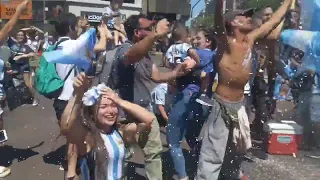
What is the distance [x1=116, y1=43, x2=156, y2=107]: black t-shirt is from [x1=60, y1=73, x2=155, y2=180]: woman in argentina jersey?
0.88m

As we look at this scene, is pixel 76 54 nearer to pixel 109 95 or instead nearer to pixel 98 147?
pixel 109 95

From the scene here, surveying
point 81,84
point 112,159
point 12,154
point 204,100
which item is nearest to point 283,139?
point 204,100

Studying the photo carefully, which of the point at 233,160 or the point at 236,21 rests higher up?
the point at 236,21

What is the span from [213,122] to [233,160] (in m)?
0.48

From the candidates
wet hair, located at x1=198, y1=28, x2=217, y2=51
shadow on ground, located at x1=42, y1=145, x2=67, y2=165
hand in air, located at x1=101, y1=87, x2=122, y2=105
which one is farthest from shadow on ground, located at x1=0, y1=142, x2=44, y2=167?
hand in air, located at x1=101, y1=87, x2=122, y2=105

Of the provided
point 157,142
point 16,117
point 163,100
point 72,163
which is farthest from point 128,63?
point 16,117

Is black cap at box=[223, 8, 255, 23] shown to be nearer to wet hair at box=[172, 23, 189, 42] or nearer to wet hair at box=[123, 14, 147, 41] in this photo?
wet hair at box=[123, 14, 147, 41]

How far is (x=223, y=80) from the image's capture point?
4215 millimetres

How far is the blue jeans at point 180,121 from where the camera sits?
480 cm

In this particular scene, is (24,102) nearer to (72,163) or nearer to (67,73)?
(67,73)

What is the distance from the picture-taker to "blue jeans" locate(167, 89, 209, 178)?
15.7 feet

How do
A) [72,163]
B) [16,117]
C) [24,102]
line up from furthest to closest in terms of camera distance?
[24,102] < [16,117] < [72,163]

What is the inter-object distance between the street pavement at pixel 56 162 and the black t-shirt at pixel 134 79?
122cm

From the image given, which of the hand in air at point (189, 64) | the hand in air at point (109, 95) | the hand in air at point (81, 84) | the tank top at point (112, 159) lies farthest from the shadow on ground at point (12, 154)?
the hand in air at point (81, 84)
